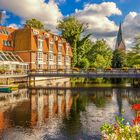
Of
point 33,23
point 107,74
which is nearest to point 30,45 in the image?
point 107,74

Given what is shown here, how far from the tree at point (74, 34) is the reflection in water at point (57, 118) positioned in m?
47.4

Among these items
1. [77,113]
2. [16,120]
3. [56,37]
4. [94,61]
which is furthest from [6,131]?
[94,61]

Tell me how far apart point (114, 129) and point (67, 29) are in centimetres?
7405

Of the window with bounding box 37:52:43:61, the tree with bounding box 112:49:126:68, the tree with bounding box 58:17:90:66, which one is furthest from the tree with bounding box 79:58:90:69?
the tree with bounding box 112:49:126:68

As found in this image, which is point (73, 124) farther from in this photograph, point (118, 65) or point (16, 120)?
point (118, 65)

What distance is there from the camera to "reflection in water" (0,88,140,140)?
17953 millimetres

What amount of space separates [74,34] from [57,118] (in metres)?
58.6

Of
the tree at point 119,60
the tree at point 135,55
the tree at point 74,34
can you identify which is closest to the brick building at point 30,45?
the tree at point 74,34

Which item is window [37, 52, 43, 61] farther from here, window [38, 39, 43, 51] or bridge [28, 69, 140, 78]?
bridge [28, 69, 140, 78]

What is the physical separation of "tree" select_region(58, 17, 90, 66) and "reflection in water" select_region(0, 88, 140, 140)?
47.4 metres

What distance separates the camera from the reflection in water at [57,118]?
18.0 metres

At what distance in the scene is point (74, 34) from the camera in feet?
261

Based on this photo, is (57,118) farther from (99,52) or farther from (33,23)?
(99,52)

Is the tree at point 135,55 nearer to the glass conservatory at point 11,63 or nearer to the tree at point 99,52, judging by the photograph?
the tree at point 99,52
